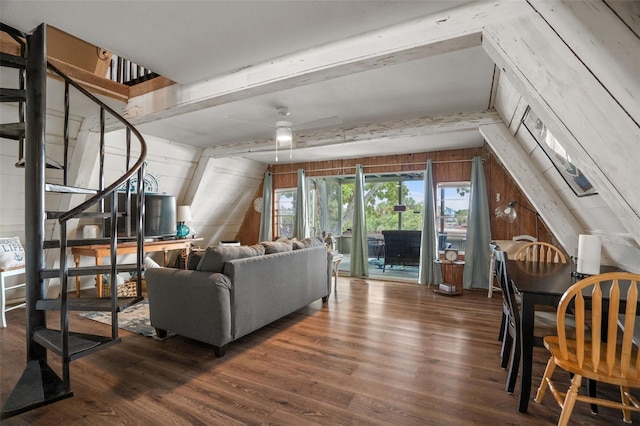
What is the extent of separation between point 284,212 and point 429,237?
10.9 feet

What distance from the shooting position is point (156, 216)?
5.12 metres

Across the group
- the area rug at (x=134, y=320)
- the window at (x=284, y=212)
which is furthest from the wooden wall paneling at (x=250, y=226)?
the area rug at (x=134, y=320)

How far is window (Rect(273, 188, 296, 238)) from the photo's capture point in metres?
7.21

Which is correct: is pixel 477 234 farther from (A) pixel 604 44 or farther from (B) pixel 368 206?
(A) pixel 604 44

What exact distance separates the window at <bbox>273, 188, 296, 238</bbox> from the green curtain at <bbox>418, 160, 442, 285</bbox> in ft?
9.76

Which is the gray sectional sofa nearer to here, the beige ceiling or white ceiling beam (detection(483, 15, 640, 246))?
the beige ceiling

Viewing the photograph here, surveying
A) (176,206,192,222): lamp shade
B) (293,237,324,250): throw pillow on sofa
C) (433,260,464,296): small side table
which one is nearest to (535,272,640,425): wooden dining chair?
(293,237,324,250): throw pillow on sofa

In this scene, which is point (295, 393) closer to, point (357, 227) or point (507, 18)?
point (507, 18)

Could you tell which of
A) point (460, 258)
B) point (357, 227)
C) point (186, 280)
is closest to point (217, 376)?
point (186, 280)

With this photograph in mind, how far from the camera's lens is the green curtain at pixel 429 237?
5457mm

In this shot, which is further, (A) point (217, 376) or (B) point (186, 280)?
(B) point (186, 280)

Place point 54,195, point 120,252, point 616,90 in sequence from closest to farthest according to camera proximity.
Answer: point 616,90
point 54,195
point 120,252

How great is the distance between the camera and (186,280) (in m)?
2.80

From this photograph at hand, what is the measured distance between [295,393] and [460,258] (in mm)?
4327
